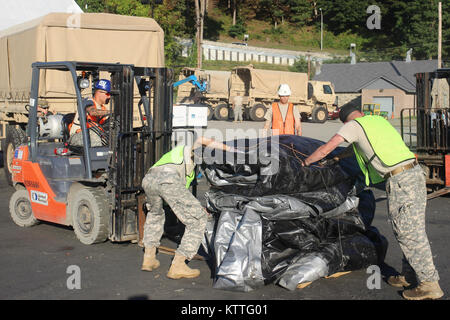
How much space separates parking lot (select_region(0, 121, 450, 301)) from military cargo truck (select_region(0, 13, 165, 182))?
205 inches

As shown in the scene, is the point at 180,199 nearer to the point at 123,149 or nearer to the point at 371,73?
the point at 123,149

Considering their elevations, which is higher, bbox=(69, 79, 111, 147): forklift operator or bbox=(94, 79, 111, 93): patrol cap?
bbox=(94, 79, 111, 93): patrol cap

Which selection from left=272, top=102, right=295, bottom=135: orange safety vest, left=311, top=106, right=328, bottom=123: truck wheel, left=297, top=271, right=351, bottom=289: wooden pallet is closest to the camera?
left=297, top=271, right=351, bottom=289: wooden pallet

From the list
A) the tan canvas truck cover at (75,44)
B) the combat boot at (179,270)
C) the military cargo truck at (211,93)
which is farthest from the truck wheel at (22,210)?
the military cargo truck at (211,93)

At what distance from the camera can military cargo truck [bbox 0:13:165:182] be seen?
1265cm

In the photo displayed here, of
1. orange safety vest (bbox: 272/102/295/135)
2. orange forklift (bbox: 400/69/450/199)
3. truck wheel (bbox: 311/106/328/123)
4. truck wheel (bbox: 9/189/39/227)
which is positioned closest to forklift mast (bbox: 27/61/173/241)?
truck wheel (bbox: 9/189/39/227)

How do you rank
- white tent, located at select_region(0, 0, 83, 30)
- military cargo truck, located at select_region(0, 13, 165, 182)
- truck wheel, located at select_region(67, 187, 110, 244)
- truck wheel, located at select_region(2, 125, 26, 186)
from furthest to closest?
white tent, located at select_region(0, 0, 83, 30), truck wheel, located at select_region(2, 125, 26, 186), military cargo truck, located at select_region(0, 13, 165, 182), truck wheel, located at select_region(67, 187, 110, 244)

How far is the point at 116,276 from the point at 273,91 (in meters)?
32.8

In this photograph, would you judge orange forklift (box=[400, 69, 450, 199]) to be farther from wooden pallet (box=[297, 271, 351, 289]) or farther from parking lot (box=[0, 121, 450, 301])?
wooden pallet (box=[297, 271, 351, 289])

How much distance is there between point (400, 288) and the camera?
19.1 ft

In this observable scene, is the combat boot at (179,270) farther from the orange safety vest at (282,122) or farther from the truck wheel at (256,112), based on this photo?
the truck wheel at (256,112)

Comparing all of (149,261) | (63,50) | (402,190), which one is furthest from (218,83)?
(402,190)
